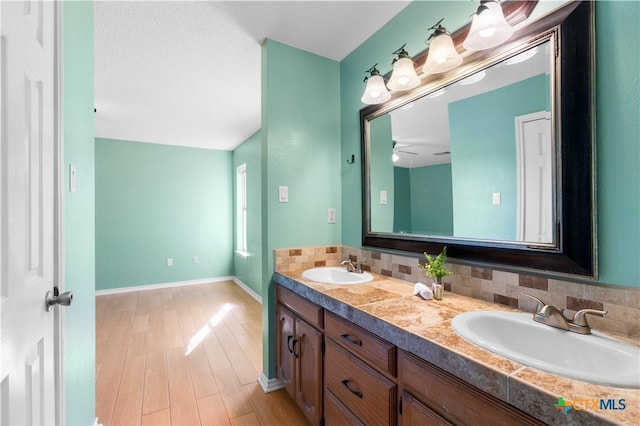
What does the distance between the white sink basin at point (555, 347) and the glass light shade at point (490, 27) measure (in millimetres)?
1083

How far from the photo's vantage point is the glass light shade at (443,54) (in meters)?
1.29

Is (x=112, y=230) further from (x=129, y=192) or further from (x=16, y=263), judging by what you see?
(x=16, y=263)

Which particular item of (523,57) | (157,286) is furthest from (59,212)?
(157,286)

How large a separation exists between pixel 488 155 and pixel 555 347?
31.5 inches

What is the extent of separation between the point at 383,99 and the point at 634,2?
101cm

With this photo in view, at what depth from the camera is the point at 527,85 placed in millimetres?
1124

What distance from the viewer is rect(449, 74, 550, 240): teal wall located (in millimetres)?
1156

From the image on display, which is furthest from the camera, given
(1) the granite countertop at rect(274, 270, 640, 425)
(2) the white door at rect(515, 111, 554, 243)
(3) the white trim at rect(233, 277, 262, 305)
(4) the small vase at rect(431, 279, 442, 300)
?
(3) the white trim at rect(233, 277, 262, 305)

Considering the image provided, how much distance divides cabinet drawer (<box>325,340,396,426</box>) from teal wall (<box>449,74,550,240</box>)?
78 cm

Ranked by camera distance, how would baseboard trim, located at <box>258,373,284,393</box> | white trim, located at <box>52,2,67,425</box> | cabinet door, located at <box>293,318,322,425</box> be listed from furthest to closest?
baseboard trim, located at <box>258,373,284,393</box> → cabinet door, located at <box>293,318,322,425</box> → white trim, located at <box>52,2,67,425</box>

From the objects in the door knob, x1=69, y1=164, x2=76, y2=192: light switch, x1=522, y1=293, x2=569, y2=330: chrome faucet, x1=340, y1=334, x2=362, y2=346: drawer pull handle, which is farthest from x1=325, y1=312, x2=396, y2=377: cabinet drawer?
x1=69, y1=164, x2=76, y2=192: light switch

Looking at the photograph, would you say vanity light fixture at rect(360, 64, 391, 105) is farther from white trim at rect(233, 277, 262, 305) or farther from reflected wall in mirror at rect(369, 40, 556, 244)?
white trim at rect(233, 277, 262, 305)

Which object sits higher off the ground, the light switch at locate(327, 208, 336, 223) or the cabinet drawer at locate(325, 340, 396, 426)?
the light switch at locate(327, 208, 336, 223)

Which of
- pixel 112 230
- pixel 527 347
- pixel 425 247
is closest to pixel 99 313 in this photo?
pixel 112 230
